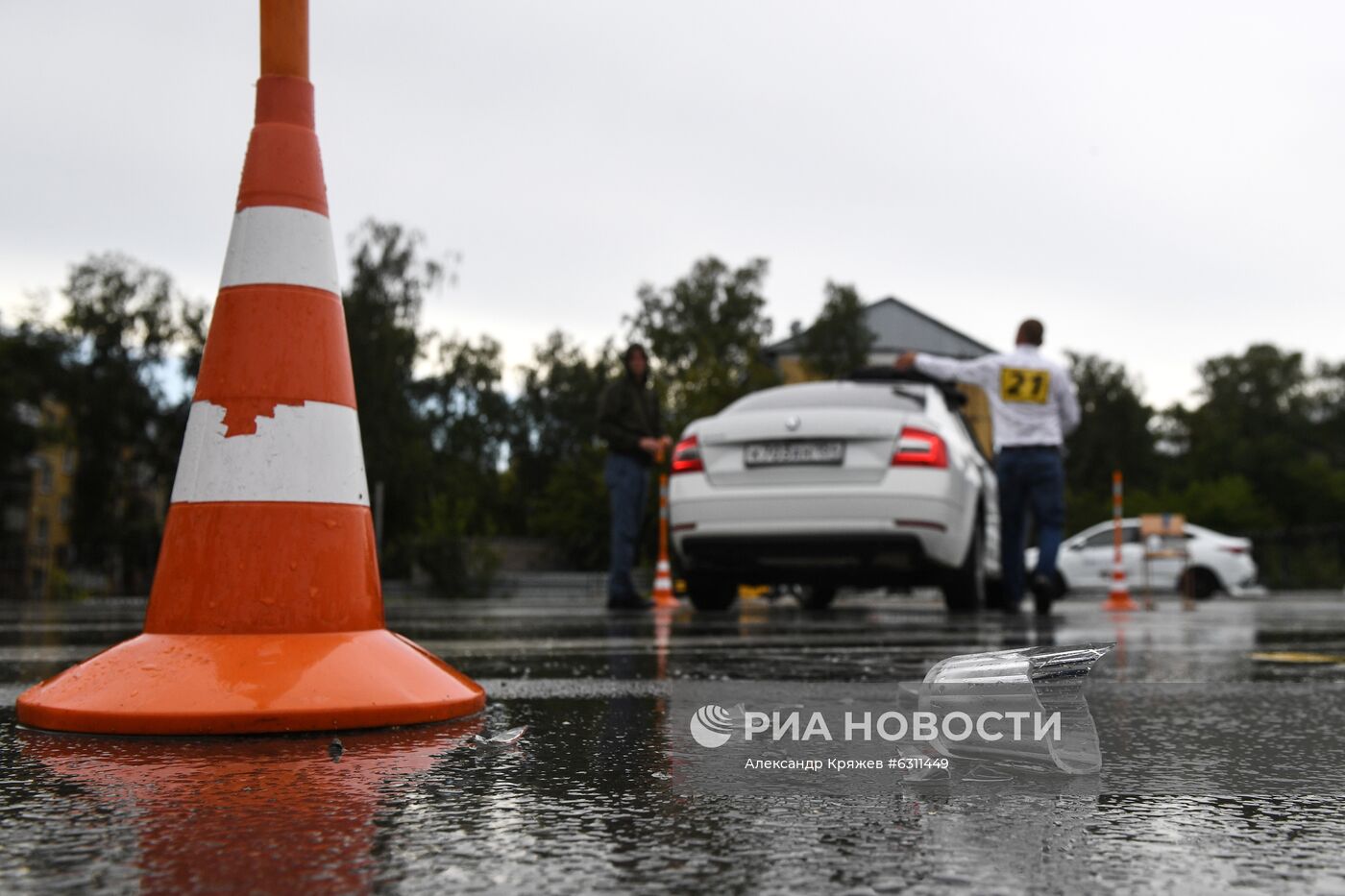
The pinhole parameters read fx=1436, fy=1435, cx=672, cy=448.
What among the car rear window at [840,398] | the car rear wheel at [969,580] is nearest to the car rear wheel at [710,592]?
the car rear window at [840,398]

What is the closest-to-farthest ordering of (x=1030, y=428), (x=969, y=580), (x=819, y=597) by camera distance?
(x=969, y=580), (x=1030, y=428), (x=819, y=597)

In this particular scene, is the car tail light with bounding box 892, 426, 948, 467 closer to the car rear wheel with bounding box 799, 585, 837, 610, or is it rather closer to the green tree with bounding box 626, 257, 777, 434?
the car rear wheel with bounding box 799, 585, 837, 610

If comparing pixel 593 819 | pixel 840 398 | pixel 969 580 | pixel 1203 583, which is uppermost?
pixel 840 398

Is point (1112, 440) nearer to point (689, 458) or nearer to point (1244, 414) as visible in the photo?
point (1244, 414)

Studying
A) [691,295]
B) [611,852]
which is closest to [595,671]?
[611,852]

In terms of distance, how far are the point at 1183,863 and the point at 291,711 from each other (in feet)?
5.54

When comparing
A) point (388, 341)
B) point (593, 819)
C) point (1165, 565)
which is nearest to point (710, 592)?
point (593, 819)

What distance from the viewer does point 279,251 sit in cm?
329

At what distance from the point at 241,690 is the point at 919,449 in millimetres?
6592

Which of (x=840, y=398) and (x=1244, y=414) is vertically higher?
(x=1244, y=414)

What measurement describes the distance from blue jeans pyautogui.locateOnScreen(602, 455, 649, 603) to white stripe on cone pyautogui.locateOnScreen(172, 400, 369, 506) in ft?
24.4

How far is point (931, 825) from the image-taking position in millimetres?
1830

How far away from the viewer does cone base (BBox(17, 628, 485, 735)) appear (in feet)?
8.81

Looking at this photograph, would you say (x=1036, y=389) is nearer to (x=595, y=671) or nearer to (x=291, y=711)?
(x=595, y=671)
